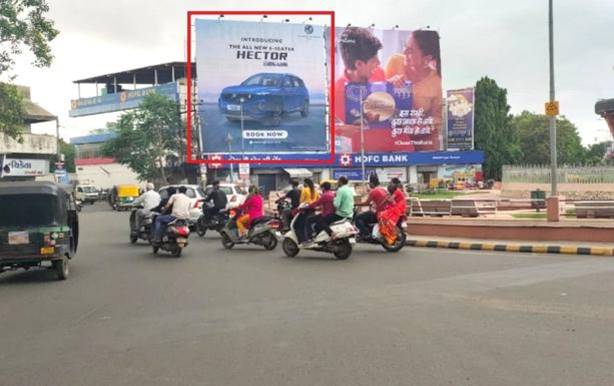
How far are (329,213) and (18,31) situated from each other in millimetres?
10980

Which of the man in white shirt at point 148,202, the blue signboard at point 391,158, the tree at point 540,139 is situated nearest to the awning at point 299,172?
the blue signboard at point 391,158

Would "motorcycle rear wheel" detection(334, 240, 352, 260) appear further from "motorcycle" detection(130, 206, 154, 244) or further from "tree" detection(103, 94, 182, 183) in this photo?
"tree" detection(103, 94, 182, 183)

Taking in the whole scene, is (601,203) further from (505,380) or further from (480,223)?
(505,380)

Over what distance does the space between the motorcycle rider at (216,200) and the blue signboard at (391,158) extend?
3994cm

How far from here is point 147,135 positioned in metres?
58.5

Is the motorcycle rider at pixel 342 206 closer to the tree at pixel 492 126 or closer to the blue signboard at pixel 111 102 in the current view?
the tree at pixel 492 126

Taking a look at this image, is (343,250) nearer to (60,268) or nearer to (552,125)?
(60,268)

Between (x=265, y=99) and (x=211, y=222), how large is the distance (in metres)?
42.0

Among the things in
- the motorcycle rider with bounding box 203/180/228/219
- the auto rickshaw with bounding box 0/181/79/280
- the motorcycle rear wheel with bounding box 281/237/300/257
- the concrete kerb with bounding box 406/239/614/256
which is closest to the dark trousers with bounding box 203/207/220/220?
the motorcycle rider with bounding box 203/180/228/219

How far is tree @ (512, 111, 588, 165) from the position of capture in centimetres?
8594

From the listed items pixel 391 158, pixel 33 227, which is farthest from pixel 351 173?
pixel 33 227

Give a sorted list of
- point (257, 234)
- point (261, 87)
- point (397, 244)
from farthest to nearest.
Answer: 1. point (261, 87)
2. point (257, 234)
3. point (397, 244)

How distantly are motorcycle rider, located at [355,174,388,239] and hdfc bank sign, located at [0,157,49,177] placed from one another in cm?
3510

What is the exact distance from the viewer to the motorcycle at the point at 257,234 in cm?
1594
